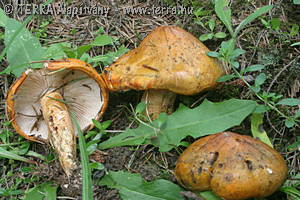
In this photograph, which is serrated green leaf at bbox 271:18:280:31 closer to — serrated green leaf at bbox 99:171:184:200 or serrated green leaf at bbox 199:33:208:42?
serrated green leaf at bbox 199:33:208:42

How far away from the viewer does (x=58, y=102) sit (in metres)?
2.77

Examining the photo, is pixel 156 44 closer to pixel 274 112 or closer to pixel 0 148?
pixel 274 112

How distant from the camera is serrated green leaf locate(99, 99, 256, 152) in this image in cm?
244

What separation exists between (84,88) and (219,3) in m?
1.53

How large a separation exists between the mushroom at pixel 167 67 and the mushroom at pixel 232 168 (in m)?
0.49

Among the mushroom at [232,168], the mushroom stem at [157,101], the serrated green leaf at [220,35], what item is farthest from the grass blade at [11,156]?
the serrated green leaf at [220,35]

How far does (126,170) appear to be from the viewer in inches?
102

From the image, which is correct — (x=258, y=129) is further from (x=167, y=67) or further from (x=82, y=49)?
(x=82, y=49)

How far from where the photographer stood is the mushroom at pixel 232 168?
1923mm

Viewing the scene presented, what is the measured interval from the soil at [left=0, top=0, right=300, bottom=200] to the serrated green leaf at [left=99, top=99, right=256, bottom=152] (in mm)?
110

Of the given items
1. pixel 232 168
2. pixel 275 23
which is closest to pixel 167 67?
pixel 232 168

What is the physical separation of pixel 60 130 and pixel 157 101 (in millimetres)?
881

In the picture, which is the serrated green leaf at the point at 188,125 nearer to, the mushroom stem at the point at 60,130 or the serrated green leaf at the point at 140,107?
the serrated green leaf at the point at 140,107

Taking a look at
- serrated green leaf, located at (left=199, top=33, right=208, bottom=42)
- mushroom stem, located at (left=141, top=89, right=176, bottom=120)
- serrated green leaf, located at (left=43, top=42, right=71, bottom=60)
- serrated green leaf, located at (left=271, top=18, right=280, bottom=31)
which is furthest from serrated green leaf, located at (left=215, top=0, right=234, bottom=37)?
serrated green leaf, located at (left=43, top=42, right=71, bottom=60)
